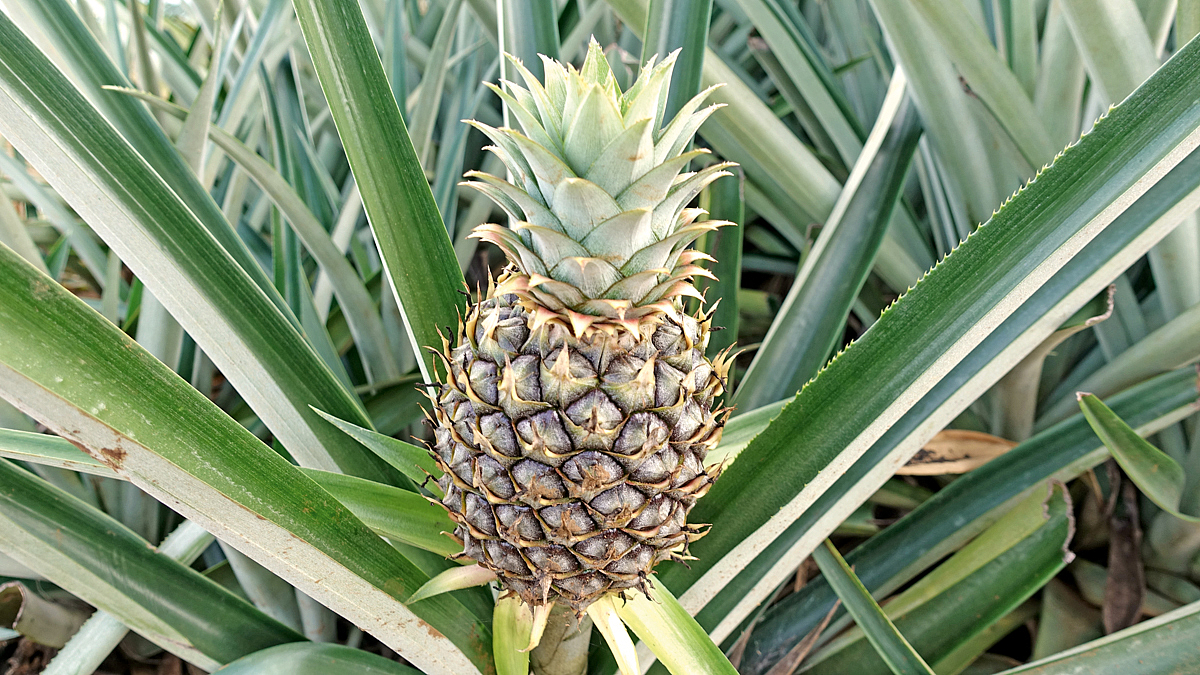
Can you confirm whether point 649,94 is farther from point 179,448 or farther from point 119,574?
point 119,574

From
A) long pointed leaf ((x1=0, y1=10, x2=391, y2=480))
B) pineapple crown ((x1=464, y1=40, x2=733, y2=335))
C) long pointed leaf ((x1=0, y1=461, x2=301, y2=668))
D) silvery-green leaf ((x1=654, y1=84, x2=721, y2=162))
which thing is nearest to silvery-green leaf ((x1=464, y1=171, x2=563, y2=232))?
pineapple crown ((x1=464, y1=40, x2=733, y2=335))

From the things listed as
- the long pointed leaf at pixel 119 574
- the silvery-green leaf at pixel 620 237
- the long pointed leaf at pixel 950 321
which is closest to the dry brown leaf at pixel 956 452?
the long pointed leaf at pixel 950 321

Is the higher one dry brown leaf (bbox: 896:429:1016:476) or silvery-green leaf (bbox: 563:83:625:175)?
silvery-green leaf (bbox: 563:83:625:175)

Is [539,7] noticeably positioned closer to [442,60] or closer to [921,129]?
[442,60]

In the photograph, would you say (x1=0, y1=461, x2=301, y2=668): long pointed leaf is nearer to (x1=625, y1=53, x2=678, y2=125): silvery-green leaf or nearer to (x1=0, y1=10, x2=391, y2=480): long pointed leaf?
(x1=0, y1=10, x2=391, y2=480): long pointed leaf

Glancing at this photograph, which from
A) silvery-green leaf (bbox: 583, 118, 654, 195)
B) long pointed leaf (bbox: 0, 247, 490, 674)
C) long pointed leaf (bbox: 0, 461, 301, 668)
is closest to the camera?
long pointed leaf (bbox: 0, 247, 490, 674)

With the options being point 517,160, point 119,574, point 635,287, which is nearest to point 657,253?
point 635,287
